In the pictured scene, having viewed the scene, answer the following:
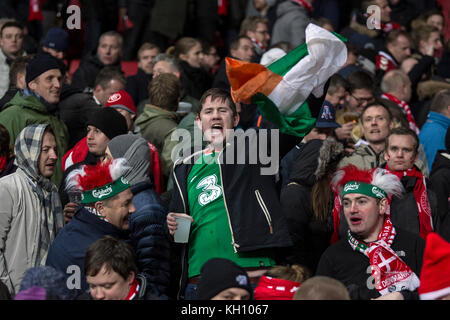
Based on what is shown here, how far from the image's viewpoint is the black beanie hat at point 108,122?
23.4 ft

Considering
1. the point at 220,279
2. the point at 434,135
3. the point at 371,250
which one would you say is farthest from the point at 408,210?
the point at 220,279

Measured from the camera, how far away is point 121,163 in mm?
5816

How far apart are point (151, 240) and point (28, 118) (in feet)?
8.63

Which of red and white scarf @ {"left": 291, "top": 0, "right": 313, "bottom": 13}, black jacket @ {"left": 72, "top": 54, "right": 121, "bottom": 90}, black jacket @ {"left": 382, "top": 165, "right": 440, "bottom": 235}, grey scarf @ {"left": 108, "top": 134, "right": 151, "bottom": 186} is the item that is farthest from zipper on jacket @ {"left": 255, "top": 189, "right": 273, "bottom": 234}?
red and white scarf @ {"left": 291, "top": 0, "right": 313, "bottom": 13}

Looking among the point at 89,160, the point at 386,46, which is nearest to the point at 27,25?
the point at 386,46

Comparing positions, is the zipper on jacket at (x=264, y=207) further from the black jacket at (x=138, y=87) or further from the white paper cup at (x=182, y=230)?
the black jacket at (x=138, y=87)

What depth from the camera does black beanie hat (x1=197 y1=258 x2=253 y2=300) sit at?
4910 millimetres

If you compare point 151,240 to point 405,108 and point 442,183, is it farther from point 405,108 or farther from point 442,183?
point 405,108

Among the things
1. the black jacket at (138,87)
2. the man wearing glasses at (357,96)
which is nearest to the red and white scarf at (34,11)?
the black jacket at (138,87)

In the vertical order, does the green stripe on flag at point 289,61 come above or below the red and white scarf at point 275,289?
above

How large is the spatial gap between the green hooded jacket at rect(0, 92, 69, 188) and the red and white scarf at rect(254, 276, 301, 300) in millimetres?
2923

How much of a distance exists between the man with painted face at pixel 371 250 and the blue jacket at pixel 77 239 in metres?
1.58

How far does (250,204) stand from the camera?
5512mm

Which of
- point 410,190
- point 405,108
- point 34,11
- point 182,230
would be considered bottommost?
point 182,230
